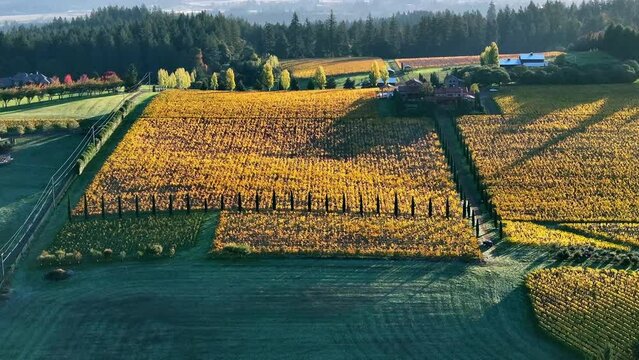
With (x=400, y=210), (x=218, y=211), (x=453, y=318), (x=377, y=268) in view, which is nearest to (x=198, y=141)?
(x=218, y=211)

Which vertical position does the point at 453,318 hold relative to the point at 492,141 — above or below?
below

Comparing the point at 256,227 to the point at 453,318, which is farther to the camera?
the point at 256,227

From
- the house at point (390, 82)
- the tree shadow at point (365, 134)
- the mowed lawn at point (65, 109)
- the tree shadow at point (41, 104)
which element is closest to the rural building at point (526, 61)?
the house at point (390, 82)

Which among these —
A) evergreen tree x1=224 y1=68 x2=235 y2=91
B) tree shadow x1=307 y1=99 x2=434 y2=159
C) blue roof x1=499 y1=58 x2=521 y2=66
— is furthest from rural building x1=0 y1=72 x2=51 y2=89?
blue roof x1=499 y1=58 x2=521 y2=66

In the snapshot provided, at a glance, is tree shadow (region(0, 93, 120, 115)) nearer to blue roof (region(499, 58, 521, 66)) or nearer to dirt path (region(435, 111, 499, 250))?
dirt path (region(435, 111, 499, 250))

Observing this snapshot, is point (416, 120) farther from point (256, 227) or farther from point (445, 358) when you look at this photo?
point (445, 358)

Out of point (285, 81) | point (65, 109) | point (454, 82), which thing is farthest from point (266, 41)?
point (65, 109)
